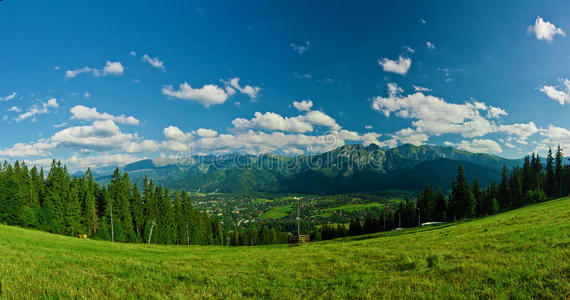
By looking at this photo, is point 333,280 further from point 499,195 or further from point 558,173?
point 558,173

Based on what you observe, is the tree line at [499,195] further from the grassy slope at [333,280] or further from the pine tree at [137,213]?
the pine tree at [137,213]

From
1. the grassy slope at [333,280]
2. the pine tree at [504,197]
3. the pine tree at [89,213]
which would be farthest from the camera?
the pine tree at [504,197]

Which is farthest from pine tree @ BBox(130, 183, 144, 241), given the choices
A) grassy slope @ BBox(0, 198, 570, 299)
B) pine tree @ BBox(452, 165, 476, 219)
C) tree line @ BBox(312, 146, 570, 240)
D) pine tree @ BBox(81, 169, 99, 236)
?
pine tree @ BBox(452, 165, 476, 219)

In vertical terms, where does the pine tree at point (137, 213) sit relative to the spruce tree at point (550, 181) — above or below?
below

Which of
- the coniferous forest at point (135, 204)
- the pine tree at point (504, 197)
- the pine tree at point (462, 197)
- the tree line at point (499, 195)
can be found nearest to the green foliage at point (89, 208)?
the coniferous forest at point (135, 204)

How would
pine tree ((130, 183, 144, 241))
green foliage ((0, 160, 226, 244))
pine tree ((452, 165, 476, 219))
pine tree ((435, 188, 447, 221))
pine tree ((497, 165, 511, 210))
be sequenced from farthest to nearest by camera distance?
pine tree ((497, 165, 511, 210)), pine tree ((435, 188, 447, 221)), pine tree ((452, 165, 476, 219)), pine tree ((130, 183, 144, 241)), green foliage ((0, 160, 226, 244))

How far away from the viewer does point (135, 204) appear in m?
67.0

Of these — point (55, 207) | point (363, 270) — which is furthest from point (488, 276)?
point (55, 207)

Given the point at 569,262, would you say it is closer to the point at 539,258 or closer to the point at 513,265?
the point at 539,258

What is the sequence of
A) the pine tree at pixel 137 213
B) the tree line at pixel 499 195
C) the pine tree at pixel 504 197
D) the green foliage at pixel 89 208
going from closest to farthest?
1. the green foliage at pixel 89 208
2. the pine tree at pixel 137 213
3. the tree line at pixel 499 195
4. the pine tree at pixel 504 197

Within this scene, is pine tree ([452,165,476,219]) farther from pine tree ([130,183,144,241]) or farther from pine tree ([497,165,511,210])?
pine tree ([130,183,144,241])

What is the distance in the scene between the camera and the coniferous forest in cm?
5697

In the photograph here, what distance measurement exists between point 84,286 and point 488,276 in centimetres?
1257

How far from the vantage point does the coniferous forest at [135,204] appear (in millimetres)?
56969
